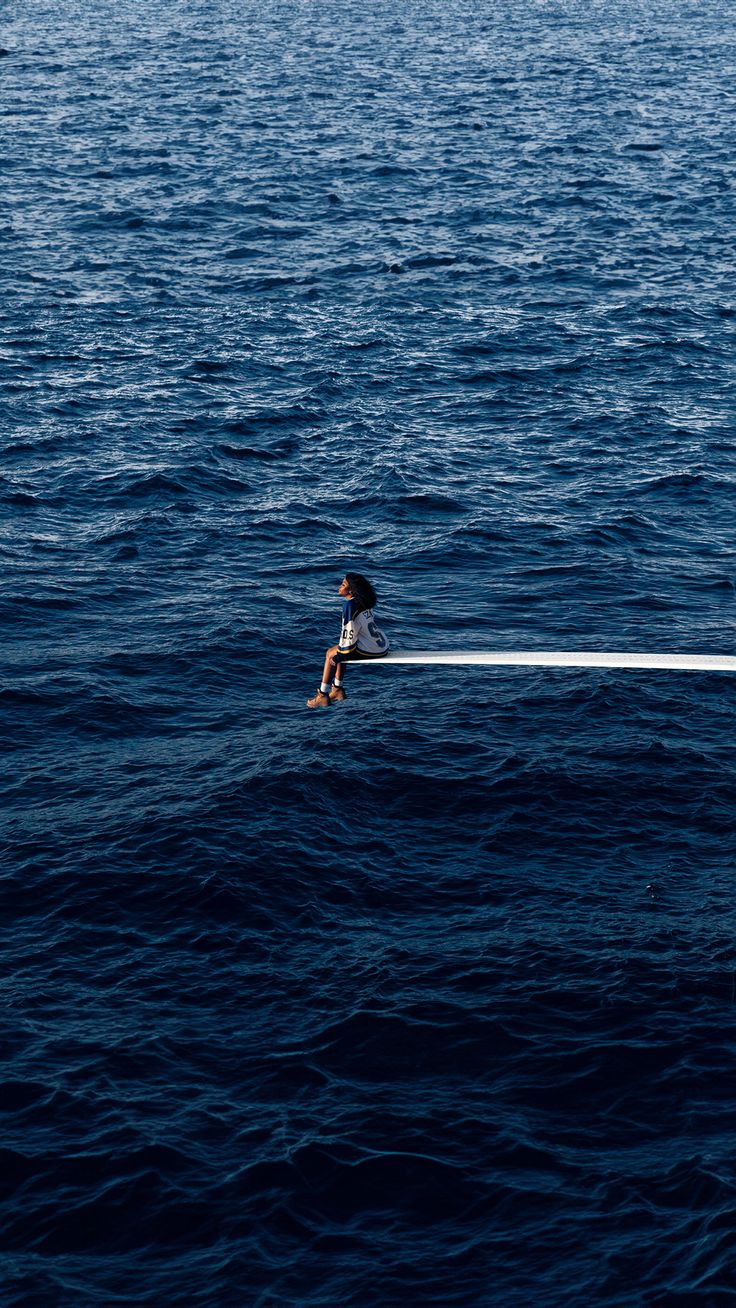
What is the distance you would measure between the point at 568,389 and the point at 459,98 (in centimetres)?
6833

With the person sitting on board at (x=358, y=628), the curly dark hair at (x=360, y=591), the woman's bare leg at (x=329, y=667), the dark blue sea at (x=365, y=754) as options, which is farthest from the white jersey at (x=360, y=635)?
the dark blue sea at (x=365, y=754)

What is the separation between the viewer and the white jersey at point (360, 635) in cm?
3512

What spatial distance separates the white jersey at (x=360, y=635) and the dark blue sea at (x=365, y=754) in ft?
27.7

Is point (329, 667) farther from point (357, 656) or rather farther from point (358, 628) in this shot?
point (358, 628)

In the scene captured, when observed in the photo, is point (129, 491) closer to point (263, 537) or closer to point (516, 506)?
point (263, 537)

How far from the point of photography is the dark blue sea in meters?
32.0

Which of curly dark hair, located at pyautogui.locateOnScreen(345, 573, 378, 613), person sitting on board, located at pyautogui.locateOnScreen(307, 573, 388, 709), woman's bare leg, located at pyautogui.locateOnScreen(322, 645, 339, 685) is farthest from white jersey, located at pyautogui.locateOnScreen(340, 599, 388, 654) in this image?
woman's bare leg, located at pyautogui.locateOnScreen(322, 645, 339, 685)

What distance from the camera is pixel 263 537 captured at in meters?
61.0

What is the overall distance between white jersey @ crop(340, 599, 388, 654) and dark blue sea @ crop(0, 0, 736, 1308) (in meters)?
8.46

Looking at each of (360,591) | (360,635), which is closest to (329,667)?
(360,635)

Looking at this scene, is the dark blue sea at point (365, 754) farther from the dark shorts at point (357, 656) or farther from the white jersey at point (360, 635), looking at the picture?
the white jersey at point (360, 635)

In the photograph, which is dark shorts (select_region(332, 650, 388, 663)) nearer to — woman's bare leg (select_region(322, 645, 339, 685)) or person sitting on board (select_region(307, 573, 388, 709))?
person sitting on board (select_region(307, 573, 388, 709))

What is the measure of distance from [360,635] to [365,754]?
1255 centimetres

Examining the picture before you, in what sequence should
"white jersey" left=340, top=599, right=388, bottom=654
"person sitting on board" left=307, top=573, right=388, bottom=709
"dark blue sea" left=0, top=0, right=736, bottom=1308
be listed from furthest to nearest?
"white jersey" left=340, top=599, right=388, bottom=654
"person sitting on board" left=307, top=573, right=388, bottom=709
"dark blue sea" left=0, top=0, right=736, bottom=1308
